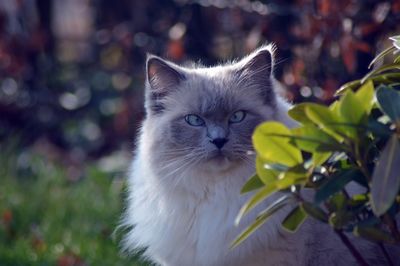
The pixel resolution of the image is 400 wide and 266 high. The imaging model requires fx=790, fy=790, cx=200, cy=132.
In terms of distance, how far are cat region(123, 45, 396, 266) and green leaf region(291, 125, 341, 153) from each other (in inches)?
44.5

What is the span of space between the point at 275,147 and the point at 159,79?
5.27 ft

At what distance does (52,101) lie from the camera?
7715 millimetres

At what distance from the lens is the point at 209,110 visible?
11.6 feet

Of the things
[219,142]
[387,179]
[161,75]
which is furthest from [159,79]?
[387,179]

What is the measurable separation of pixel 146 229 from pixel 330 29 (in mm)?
1724

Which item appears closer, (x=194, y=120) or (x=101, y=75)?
(x=194, y=120)

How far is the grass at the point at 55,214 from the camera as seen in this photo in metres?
4.66

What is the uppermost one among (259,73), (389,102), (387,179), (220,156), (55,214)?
(389,102)

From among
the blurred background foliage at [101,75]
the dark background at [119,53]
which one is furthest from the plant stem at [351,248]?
the dark background at [119,53]

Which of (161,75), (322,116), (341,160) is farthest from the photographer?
(161,75)

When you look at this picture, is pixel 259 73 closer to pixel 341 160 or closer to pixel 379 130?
pixel 341 160

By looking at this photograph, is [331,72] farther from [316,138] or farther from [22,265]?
[316,138]

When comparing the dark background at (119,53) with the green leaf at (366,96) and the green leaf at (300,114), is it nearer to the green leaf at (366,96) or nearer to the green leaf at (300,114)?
the green leaf at (300,114)

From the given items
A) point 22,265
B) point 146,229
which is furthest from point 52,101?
point 146,229
